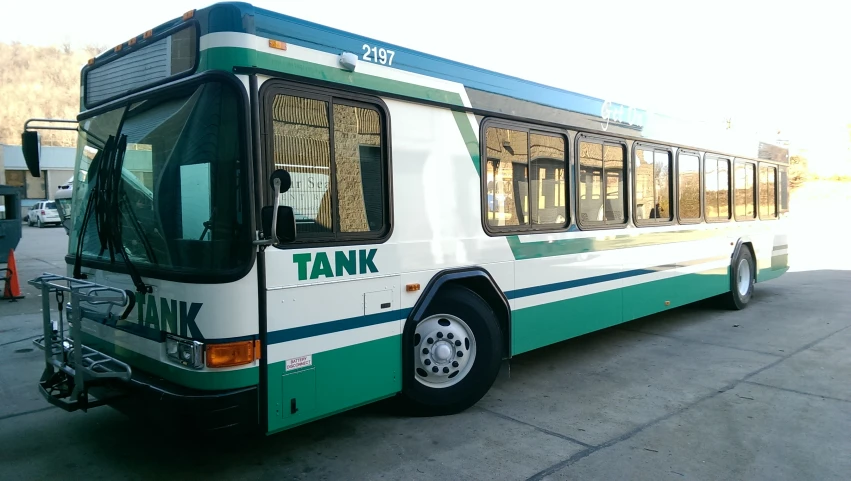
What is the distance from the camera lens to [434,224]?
4.64 m

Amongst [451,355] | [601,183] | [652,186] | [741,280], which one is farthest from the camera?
[741,280]

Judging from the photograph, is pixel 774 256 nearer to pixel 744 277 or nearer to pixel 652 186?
pixel 744 277

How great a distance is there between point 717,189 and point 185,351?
795 cm

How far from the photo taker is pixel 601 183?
652cm

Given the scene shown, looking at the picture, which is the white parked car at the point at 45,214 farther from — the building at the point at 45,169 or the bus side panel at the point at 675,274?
the bus side panel at the point at 675,274

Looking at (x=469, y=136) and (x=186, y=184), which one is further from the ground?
(x=469, y=136)

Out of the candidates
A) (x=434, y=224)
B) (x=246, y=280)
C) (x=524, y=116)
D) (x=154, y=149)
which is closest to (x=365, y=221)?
(x=434, y=224)

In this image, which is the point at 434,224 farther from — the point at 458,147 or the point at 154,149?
the point at 154,149

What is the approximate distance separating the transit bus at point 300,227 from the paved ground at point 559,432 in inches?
16.6

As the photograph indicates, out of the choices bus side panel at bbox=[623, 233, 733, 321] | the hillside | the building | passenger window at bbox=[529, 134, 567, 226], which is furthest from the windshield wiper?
the hillside

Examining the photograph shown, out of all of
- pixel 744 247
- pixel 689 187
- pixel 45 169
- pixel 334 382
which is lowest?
pixel 334 382

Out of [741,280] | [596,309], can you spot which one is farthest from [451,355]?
[741,280]

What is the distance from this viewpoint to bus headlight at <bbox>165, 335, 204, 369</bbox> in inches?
Answer: 134

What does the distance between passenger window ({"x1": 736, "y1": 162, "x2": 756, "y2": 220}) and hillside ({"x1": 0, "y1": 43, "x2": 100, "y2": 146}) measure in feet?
305
